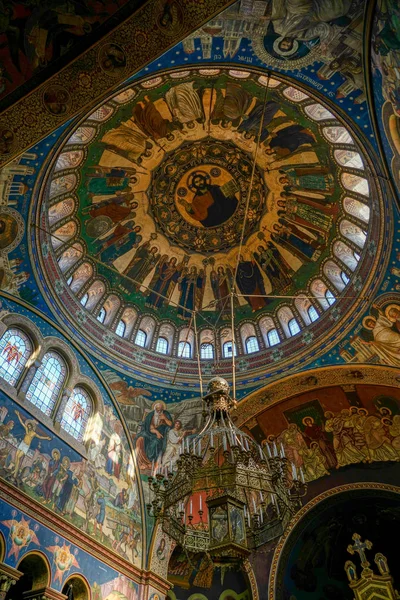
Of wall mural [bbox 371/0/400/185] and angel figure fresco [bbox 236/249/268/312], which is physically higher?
angel figure fresco [bbox 236/249/268/312]

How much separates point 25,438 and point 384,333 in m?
9.88

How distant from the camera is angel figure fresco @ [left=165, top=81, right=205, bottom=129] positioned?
510 inches

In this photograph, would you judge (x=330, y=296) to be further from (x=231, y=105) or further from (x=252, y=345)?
(x=231, y=105)

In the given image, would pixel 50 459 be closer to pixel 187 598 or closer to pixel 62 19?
pixel 187 598

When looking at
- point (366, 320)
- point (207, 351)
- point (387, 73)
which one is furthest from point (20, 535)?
point (387, 73)

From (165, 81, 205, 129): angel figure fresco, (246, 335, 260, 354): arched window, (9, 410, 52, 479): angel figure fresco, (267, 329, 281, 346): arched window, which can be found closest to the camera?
(9, 410, 52, 479): angel figure fresco

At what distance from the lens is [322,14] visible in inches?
377

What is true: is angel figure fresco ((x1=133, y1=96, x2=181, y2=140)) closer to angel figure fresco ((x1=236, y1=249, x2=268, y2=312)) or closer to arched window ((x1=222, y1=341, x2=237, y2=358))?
angel figure fresco ((x1=236, y1=249, x2=268, y2=312))

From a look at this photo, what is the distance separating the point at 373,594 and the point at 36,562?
9.30m

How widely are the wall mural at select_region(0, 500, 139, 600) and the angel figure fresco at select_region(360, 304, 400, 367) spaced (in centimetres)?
920

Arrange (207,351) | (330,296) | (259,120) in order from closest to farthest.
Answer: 1. (259,120)
2. (330,296)
3. (207,351)

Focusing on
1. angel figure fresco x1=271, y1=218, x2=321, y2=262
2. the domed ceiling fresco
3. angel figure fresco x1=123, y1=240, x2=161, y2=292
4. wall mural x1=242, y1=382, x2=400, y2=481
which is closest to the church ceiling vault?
the domed ceiling fresco

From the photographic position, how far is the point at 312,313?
1586 cm

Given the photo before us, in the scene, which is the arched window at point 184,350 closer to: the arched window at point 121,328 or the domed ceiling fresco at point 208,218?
the domed ceiling fresco at point 208,218
